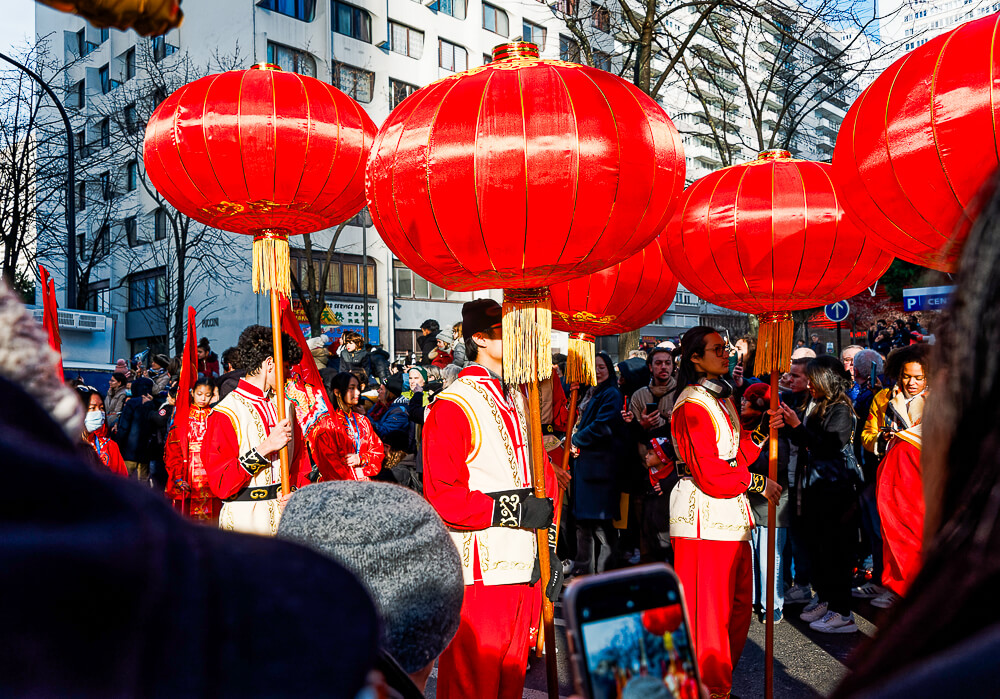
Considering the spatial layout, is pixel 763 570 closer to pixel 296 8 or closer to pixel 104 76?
pixel 296 8

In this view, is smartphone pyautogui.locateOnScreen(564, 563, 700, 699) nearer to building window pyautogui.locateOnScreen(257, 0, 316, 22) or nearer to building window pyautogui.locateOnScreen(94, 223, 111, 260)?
building window pyautogui.locateOnScreen(94, 223, 111, 260)

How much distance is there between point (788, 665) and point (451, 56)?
29110mm

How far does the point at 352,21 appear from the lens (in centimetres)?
2769

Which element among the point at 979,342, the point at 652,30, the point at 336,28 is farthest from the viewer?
the point at 336,28

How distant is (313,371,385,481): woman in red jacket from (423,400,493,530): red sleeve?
1784 mm

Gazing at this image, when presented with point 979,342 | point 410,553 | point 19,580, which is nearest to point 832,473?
point 410,553

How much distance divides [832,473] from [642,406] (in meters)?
1.88

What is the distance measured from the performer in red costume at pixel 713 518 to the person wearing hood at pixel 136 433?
702 centimetres

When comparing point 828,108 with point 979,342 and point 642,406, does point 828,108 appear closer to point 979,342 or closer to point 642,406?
point 642,406

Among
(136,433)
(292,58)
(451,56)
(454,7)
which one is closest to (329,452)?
(136,433)

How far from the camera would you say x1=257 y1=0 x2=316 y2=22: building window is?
84.5 feet

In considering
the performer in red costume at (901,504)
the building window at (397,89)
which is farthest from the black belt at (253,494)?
the building window at (397,89)

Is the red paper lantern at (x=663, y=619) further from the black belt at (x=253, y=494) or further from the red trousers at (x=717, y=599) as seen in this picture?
the black belt at (x=253, y=494)

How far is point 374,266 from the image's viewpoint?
28.2 m
